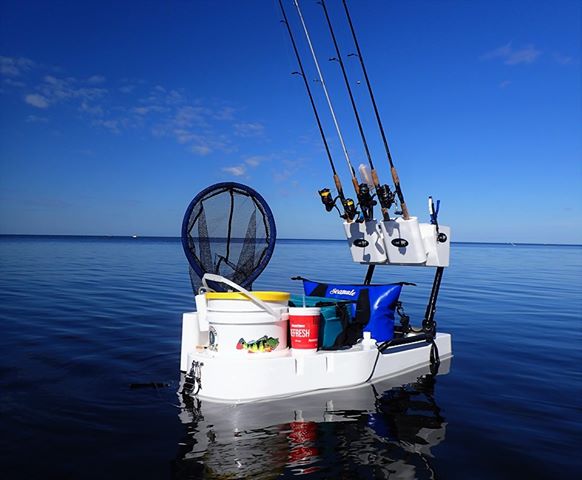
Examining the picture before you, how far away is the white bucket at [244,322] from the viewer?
5.67m

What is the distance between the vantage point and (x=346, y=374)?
6277 mm

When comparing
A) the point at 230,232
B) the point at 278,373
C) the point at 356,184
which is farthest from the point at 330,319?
the point at 356,184

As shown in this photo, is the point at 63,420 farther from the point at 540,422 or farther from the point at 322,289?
the point at 540,422

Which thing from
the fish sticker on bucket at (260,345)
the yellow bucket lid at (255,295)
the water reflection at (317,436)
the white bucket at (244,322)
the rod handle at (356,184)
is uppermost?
the rod handle at (356,184)

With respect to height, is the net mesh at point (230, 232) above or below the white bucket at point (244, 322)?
above

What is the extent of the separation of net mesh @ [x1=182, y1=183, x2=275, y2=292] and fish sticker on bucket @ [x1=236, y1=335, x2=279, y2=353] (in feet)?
5.66

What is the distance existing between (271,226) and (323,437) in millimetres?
3576

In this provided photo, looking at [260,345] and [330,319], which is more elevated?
[330,319]

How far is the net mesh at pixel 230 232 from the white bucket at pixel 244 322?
165 centimetres

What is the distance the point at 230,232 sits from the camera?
305 inches

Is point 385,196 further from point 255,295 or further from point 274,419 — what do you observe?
point 274,419

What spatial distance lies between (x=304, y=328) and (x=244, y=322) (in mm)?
733

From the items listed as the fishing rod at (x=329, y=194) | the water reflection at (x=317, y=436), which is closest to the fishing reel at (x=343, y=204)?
the fishing rod at (x=329, y=194)

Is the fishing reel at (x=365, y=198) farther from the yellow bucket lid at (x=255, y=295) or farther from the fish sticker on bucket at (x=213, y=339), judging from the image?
the fish sticker on bucket at (x=213, y=339)
